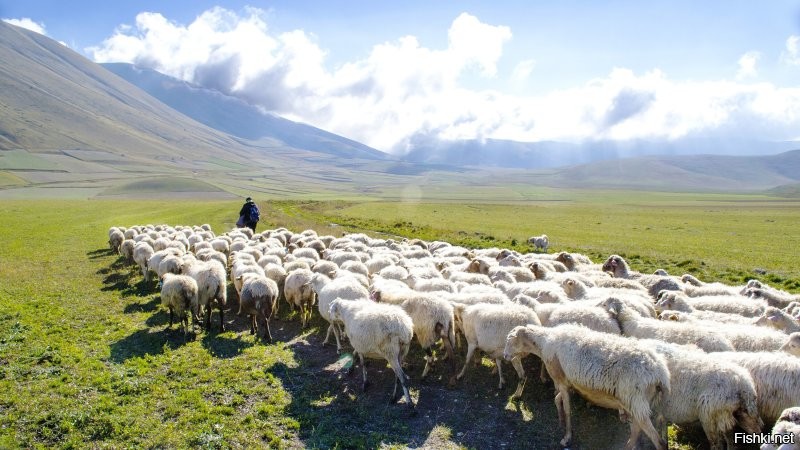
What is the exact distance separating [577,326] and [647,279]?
9434mm

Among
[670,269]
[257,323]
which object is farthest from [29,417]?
[670,269]

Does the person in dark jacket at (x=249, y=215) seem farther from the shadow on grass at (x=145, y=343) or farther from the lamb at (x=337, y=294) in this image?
the lamb at (x=337, y=294)

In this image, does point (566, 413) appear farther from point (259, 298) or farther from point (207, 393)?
point (259, 298)

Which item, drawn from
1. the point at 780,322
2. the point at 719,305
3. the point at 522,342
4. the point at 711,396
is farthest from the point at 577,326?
the point at 719,305

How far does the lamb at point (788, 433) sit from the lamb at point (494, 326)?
16.5 ft

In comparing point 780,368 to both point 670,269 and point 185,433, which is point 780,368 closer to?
point 185,433

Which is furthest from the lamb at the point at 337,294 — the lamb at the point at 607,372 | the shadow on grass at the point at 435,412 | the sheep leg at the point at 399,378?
the lamb at the point at 607,372

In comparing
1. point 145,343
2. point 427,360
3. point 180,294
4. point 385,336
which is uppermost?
point 385,336

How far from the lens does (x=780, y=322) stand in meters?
11.2

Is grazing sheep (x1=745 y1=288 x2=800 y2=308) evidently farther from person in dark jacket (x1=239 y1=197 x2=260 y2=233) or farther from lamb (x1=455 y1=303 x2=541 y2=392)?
person in dark jacket (x1=239 y1=197 x2=260 y2=233)

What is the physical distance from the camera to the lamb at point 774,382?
7.70m

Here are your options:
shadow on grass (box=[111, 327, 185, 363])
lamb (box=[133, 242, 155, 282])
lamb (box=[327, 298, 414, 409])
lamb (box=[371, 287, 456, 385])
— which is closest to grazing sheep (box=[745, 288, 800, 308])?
lamb (box=[371, 287, 456, 385])

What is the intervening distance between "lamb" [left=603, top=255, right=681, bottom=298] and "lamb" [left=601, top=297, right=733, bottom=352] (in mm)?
5849

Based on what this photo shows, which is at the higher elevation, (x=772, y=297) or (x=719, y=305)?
(x=772, y=297)
